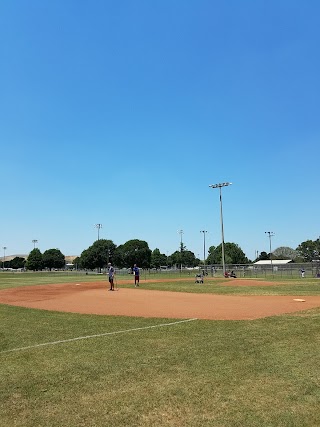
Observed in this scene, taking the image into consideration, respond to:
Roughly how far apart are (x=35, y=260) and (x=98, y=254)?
1426 inches

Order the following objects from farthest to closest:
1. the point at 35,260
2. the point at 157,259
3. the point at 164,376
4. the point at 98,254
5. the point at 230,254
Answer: the point at 157,259 → the point at 35,260 → the point at 230,254 → the point at 98,254 → the point at 164,376

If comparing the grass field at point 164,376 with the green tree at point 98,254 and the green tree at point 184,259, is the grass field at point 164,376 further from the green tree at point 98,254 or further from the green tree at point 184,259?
the green tree at point 184,259

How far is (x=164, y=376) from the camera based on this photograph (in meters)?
6.64

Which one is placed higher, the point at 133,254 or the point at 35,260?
the point at 133,254

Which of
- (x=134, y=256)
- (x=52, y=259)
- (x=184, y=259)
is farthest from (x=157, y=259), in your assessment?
(x=52, y=259)

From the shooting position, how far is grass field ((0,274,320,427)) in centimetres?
505

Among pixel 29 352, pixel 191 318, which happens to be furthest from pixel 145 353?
pixel 191 318

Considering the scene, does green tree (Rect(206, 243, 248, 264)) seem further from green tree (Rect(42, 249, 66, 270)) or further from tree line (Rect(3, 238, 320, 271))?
green tree (Rect(42, 249, 66, 270))

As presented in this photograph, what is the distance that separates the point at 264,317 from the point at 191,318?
2.46 metres

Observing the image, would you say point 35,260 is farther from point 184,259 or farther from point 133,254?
point 184,259

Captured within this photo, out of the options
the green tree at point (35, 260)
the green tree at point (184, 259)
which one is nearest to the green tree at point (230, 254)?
the green tree at point (184, 259)

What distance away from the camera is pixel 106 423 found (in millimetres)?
4863

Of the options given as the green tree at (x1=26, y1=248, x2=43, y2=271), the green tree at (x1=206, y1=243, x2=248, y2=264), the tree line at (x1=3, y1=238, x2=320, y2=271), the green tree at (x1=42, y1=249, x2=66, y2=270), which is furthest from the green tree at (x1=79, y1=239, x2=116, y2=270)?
A: the green tree at (x1=206, y1=243, x2=248, y2=264)

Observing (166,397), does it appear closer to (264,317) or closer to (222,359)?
(222,359)
